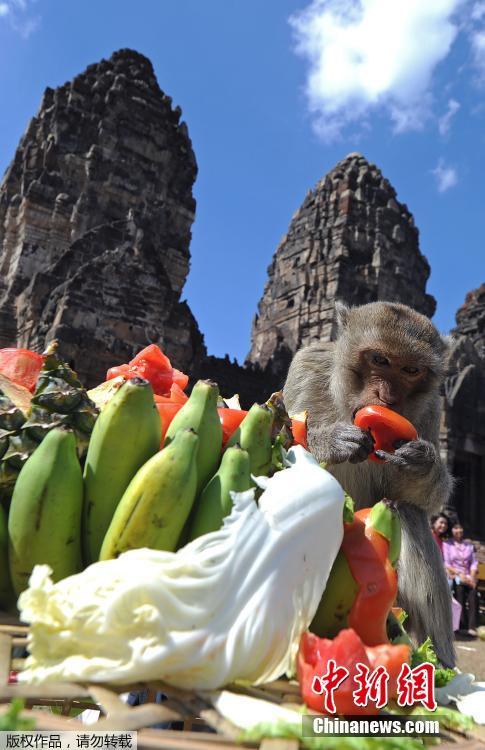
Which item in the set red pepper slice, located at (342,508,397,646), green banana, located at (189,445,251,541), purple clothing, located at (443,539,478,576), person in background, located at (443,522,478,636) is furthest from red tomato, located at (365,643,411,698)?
purple clothing, located at (443,539,478,576)

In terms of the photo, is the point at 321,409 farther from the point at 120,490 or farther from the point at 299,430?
the point at 120,490

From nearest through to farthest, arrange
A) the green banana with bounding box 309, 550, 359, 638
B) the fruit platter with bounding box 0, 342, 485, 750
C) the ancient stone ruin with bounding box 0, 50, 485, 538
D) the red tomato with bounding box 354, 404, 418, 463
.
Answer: the fruit platter with bounding box 0, 342, 485, 750, the green banana with bounding box 309, 550, 359, 638, the red tomato with bounding box 354, 404, 418, 463, the ancient stone ruin with bounding box 0, 50, 485, 538

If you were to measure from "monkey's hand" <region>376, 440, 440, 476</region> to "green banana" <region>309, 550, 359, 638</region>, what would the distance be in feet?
3.78

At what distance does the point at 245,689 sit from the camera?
125 cm

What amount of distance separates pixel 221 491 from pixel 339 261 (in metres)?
19.3

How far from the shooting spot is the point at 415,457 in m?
2.75

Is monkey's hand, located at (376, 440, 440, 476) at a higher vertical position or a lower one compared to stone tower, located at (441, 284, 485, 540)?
lower

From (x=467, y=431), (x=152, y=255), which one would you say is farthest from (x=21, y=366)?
(x=467, y=431)

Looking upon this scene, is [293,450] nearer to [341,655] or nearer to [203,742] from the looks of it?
[341,655]

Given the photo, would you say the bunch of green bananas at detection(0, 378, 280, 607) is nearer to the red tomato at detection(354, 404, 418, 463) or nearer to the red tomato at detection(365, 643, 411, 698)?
the red tomato at detection(365, 643, 411, 698)

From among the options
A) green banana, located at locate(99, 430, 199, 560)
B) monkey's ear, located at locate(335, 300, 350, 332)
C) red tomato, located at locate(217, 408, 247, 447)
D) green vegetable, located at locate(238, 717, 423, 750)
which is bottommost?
green vegetable, located at locate(238, 717, 423, 750)

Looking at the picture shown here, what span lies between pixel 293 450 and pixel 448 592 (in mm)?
1604

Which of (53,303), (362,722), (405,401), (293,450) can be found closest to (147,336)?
(53,303)

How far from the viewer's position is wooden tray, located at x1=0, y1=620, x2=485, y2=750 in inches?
39.8
